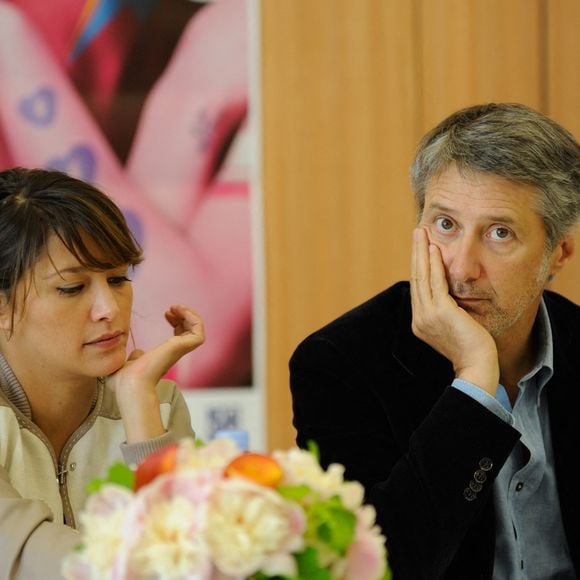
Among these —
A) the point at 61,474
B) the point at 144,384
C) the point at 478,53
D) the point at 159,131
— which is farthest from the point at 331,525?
the point at 478,53

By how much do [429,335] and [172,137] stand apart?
179 cm

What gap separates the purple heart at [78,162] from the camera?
3.21m

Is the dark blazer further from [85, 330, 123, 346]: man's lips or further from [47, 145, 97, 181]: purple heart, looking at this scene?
[47, 145, 97, 181]: purple heart

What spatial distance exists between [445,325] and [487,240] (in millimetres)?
179

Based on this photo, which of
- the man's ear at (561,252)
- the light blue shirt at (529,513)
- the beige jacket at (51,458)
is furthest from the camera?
the man's ear at (561,252)

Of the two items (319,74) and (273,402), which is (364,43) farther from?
(273,402)

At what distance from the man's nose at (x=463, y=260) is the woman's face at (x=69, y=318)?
57cm

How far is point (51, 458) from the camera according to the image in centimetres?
163

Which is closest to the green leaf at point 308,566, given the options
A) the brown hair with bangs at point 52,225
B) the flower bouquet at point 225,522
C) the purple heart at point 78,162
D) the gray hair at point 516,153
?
the flower bouquet at point 225,522

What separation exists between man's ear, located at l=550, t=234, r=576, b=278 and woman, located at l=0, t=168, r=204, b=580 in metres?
0.72

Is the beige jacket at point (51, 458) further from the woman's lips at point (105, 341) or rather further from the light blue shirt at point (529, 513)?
the light blue shirt at point (529, 513)

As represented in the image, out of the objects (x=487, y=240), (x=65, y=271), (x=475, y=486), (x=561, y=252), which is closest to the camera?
(x=475, y=486)

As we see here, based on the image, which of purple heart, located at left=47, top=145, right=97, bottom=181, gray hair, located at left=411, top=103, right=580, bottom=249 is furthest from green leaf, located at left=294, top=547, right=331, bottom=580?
purple heart, located at left=47, top=145, right=97, bottom=181

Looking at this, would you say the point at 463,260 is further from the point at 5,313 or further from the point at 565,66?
the point at 565,66
